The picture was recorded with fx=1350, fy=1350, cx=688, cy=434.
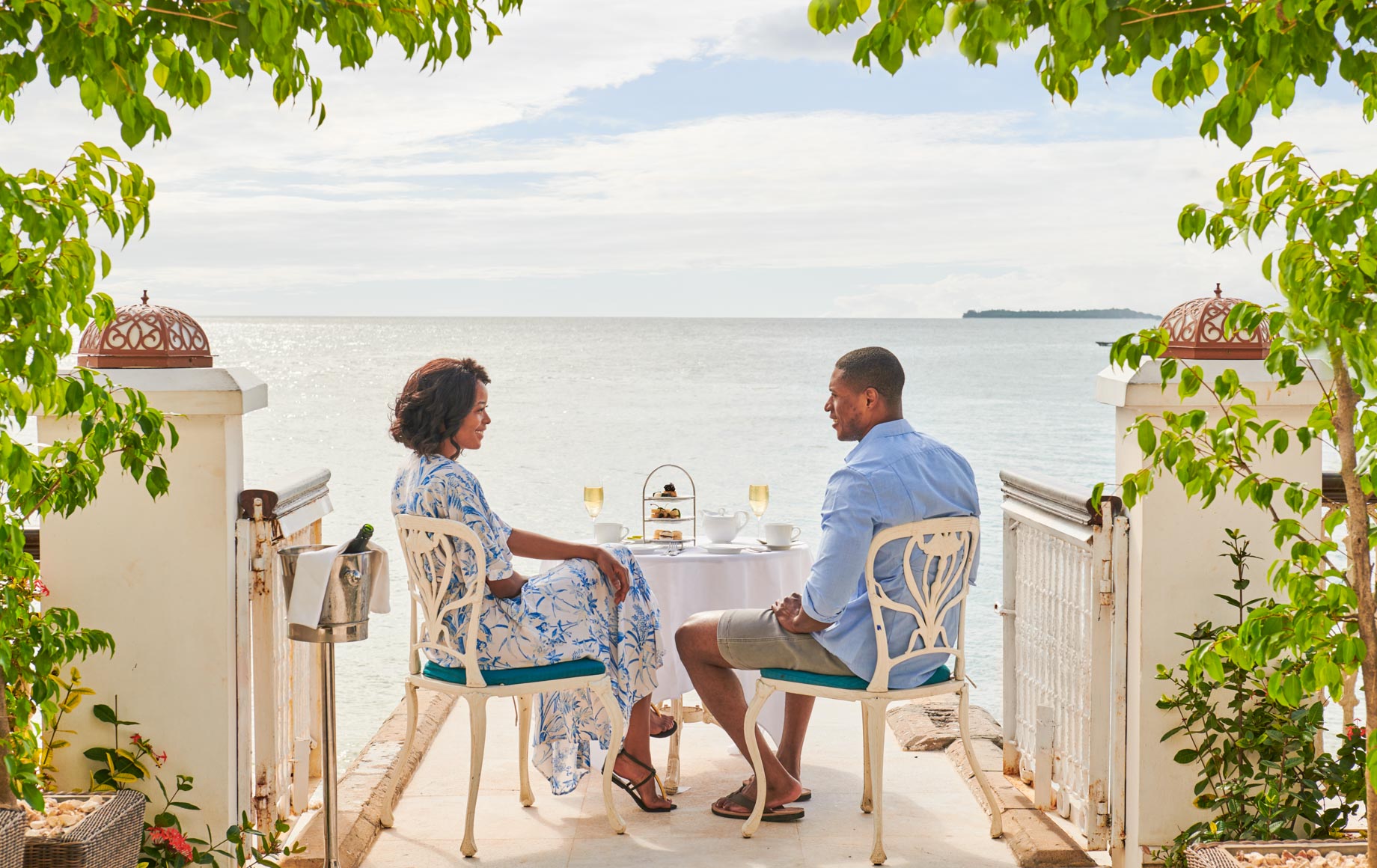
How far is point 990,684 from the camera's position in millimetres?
7719

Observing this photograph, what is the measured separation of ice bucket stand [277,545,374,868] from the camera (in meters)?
3.09

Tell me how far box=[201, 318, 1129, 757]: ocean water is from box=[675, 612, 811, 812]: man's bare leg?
2.20 m

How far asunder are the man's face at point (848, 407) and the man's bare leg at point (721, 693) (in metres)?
0.65

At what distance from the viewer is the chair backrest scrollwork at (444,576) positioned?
11.6 ft

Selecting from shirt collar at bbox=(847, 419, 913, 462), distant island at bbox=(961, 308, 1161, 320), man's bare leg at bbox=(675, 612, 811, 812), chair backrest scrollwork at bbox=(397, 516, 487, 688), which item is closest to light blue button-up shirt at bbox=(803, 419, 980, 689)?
shirt collar at bbox=(847, 419, 913, 462)

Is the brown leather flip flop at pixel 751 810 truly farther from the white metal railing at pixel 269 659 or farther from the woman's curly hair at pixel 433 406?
the woman's curly hair at pixel 433 406

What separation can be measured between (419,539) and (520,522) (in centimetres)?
1322

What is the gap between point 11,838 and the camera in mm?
2467

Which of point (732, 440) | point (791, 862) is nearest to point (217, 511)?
point (791, 862)

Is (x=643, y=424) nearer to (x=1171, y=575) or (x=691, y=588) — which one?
(x=691, y=588)

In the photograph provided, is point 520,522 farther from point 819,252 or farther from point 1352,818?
point 819,252

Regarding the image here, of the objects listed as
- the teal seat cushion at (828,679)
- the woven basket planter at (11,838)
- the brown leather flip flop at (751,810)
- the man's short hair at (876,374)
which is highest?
the man's short hair at (876,374)

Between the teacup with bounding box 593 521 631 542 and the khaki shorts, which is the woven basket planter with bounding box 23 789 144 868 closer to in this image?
the khaki shorts

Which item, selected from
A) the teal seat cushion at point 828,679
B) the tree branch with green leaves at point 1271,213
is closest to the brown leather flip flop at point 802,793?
the teal seat cushion at point 828,679
